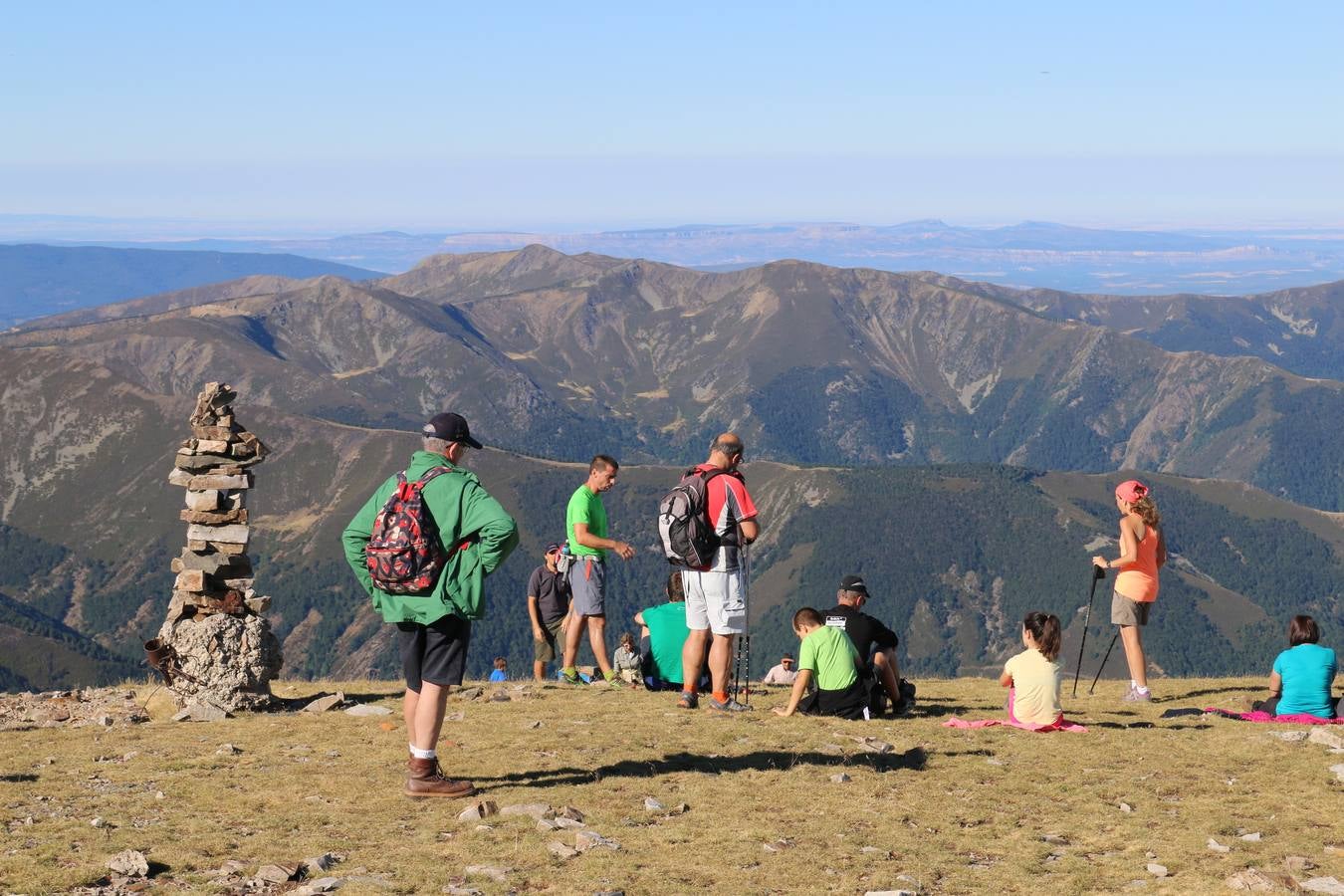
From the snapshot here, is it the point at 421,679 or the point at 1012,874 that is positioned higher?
the point at 421,679

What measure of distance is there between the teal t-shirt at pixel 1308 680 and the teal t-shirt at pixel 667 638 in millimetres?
9384

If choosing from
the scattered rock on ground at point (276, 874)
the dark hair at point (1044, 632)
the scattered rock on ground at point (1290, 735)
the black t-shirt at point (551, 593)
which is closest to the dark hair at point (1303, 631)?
the scattered rock on ground at point (1290, 735)

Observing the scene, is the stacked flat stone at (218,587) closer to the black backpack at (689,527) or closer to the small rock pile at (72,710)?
the small rock pile at (72,710)

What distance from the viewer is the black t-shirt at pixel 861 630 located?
2138 centimetres

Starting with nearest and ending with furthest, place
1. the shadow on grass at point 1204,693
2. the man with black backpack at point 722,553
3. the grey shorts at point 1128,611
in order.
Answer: the man with black backpack at point 722,553 → the grey shorts at point 1128,611 → the shadow on grass at point 1204,693

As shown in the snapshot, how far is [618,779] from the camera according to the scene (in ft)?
53.8

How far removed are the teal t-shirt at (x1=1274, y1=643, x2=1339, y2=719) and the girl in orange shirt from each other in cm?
230

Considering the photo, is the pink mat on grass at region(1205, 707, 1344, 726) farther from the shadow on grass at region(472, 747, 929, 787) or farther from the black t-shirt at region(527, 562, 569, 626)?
the black t-shirt at region(527, 562, 569, 626)

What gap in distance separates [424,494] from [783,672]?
16678 millimetres

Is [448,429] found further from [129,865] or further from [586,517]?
[586,517]

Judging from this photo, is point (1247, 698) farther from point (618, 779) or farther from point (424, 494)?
point (424, 494)

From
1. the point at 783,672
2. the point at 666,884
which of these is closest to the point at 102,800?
the point at 666,884

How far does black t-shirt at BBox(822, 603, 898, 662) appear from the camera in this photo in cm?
2138

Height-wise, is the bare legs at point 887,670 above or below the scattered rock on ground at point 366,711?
above
